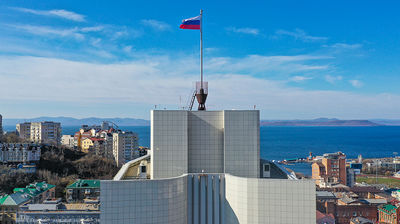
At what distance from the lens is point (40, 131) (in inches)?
5871

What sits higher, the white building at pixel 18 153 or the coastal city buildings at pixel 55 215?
the white building at pixel 18 153

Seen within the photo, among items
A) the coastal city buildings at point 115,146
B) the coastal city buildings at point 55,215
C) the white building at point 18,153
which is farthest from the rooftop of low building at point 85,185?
the coastal city buildings at point 115,146

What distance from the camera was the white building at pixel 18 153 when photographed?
10619 centimetres

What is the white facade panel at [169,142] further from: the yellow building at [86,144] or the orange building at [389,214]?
the yellow building at [86,144]

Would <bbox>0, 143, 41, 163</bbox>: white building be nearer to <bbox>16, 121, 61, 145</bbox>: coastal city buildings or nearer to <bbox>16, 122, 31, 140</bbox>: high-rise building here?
<bbox>16, 121, 61, 145</bbox>: coastal city buildings

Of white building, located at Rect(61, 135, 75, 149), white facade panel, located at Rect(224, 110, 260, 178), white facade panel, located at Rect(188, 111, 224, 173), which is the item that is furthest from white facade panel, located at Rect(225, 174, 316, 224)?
white building, located at Rect(61, 135, 75, 149)

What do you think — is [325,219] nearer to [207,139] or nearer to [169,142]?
[207,139]

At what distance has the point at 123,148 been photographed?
4852 inches

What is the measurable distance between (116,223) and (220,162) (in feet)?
20.7

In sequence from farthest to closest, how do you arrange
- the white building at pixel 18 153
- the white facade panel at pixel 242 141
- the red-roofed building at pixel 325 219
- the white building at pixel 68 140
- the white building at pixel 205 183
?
the white building at pixel 68 140 < the white building at pixel 18 153 < the red-roofed building at pixel 325 219 < the white facade panel at pixel 242 141 < the white building at pixel 205 183

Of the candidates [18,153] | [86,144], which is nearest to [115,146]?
[86,144]

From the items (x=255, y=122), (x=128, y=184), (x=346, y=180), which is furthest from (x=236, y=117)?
(x=346, y=180)

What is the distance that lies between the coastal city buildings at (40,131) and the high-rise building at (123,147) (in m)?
40.1

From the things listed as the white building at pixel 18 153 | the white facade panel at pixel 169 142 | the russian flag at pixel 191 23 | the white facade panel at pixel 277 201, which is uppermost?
the russian flag at pixel 191 23
